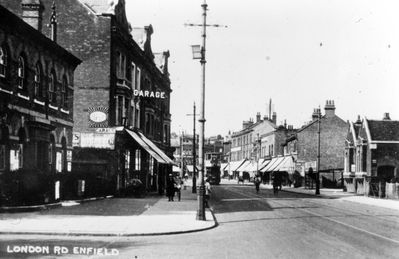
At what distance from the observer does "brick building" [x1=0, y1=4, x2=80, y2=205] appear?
64.3ft

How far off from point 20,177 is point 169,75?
115ft

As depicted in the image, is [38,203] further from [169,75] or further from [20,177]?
[169,75]

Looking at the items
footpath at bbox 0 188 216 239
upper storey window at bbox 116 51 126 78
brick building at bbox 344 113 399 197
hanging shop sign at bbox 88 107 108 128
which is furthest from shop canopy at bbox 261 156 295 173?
footpath at bbox 0 188 216 239

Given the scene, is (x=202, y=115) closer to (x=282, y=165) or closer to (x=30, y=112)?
(x=30, y=112)

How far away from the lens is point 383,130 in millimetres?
44531

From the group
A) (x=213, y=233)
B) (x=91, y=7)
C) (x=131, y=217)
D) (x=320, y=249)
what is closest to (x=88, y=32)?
(x=91, y=7)

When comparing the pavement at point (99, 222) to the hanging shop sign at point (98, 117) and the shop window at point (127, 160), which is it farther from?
the shop window at point (127, 160)

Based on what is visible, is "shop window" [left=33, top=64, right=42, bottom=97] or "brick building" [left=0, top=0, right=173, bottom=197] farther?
"brick building" [left=0, top=0, right=173, bottom=197]

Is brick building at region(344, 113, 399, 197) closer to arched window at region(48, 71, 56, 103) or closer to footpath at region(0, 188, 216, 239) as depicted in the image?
footpath at region(0, 188, 216, 239)

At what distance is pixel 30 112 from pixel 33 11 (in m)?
8.95

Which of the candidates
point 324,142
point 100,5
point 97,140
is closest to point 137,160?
point 97,140

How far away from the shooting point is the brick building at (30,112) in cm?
1959

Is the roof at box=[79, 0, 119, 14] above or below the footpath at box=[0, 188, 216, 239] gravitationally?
above

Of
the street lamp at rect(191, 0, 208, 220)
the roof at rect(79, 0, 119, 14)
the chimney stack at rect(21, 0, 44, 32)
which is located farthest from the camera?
the roof at rect(79, 0, 119, 14)
